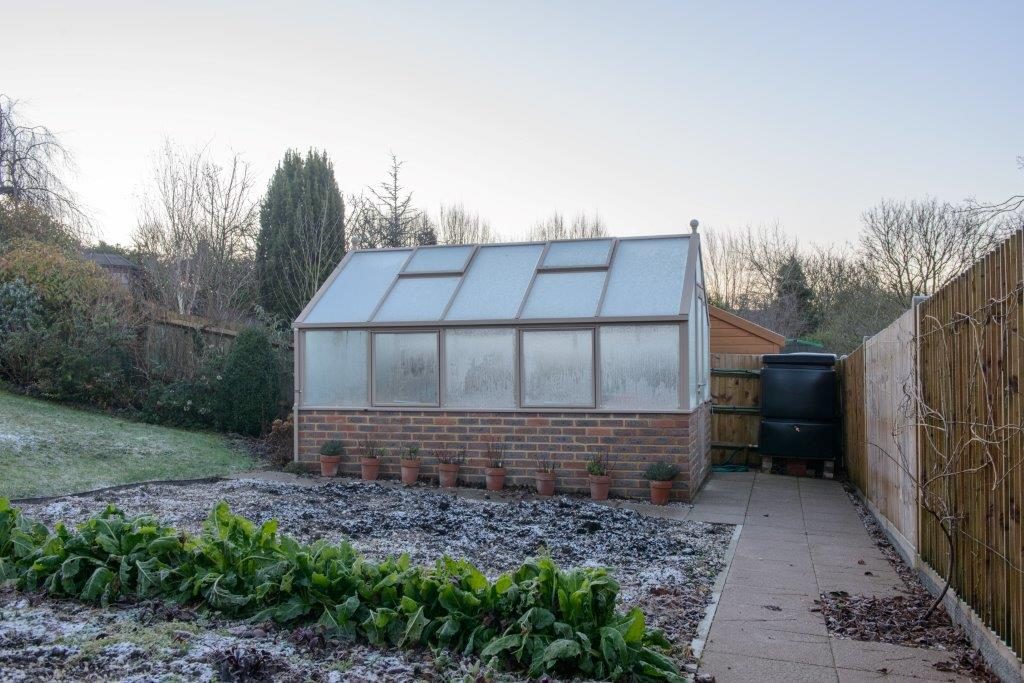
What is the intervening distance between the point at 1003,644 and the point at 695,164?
10.1 metres

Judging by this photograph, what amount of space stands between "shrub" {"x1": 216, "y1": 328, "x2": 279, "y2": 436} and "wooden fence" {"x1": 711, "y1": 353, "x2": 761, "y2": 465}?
659 cm

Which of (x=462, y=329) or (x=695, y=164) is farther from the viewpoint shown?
(x=695, y=164)

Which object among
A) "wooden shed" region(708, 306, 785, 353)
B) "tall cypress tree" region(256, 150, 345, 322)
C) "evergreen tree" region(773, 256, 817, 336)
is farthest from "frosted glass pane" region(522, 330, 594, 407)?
"evergreen tree" region(773, 256, 817, 336)

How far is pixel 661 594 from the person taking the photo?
4.68 m

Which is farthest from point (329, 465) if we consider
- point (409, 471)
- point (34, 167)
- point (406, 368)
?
point (34, 167)

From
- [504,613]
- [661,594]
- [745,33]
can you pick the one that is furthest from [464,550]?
[745,33]

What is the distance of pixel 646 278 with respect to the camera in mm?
8961

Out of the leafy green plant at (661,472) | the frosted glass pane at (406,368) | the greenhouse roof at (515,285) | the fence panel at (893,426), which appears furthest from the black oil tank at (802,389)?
the frosted glass pane at (406,368)

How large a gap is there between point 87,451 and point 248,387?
3.05 m

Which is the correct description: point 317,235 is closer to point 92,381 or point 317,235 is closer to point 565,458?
point 92,381

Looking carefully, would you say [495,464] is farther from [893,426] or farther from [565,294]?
[893,426]

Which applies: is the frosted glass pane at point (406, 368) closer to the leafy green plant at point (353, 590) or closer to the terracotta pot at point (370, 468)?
the terracotta pot at point (370, 468)

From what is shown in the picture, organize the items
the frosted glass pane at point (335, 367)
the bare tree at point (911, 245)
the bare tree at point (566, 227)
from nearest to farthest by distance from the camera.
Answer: the frosted glass pane at point (335, 367)
the bare tree at point (911, 245)
the bare tree at point (566, 227)

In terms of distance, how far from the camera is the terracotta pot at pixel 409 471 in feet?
29.1
